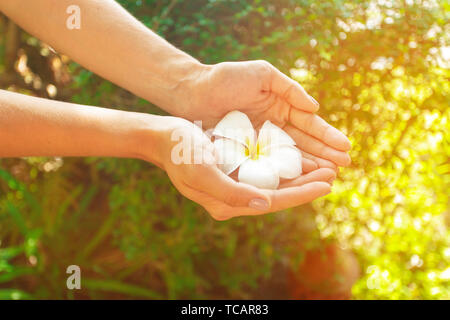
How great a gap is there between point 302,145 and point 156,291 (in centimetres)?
100

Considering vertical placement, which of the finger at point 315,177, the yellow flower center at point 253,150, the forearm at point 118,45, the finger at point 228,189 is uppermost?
the forearm at point 118,45

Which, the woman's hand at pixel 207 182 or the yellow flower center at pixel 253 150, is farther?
the yellow flower center at pixel 253 150

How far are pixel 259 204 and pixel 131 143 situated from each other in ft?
1.12

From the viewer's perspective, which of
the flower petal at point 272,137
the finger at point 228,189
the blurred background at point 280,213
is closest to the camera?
the finger at point 228,189

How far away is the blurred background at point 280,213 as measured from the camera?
52.9 inches

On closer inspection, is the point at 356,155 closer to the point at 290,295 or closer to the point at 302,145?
the point at 302,145

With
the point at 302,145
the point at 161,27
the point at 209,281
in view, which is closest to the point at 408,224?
the point at 302,145

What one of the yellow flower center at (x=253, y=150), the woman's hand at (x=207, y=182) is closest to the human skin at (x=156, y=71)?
the yellow flower center at (x=253, y=150)

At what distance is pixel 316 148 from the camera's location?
3.83ft

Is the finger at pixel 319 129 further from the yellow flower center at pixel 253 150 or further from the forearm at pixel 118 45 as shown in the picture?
the forearm at pixel 118 45

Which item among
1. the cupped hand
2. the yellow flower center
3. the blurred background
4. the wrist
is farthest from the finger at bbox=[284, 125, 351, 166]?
the wrist

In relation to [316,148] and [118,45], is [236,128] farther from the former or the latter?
[118,45]

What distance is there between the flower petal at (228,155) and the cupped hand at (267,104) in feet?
0.40

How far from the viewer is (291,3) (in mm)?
1352
